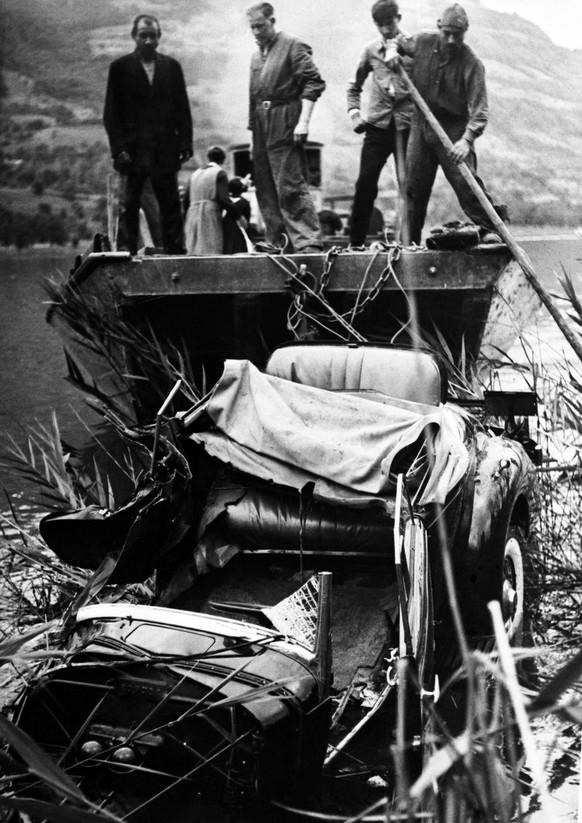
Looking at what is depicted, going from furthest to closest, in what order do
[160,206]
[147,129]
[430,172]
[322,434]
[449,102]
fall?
1. [160,206]
2. [147,129]
3. [430,172]
4. [449,102]
5. [322,434]

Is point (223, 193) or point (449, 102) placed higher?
point (449, 102)

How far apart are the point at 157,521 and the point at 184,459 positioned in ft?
0.80

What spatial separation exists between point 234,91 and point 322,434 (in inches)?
505

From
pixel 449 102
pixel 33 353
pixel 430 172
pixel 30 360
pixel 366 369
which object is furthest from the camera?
→ pixel 33 353

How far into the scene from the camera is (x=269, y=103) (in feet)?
25.7

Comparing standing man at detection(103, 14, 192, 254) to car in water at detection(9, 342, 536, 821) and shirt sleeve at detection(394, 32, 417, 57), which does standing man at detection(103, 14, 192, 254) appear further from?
car in water at detection(9, 342, 536, 821)

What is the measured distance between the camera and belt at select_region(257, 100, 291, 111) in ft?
25.6

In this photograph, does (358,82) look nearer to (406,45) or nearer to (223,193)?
(406,45)

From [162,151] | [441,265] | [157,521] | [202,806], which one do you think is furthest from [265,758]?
[162,151]

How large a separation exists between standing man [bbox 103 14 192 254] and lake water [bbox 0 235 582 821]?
36.8 inches

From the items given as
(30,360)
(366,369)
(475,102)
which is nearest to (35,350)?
(30,360)

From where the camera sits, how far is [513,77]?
12.7 m

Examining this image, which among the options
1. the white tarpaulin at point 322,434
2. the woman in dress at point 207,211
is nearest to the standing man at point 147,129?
the woman in dress at point 207,211

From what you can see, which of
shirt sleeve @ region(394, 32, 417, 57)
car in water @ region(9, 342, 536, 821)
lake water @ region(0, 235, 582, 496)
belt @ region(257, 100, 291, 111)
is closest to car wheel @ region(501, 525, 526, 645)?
car in water @ region(9, 342, 536, 821)
